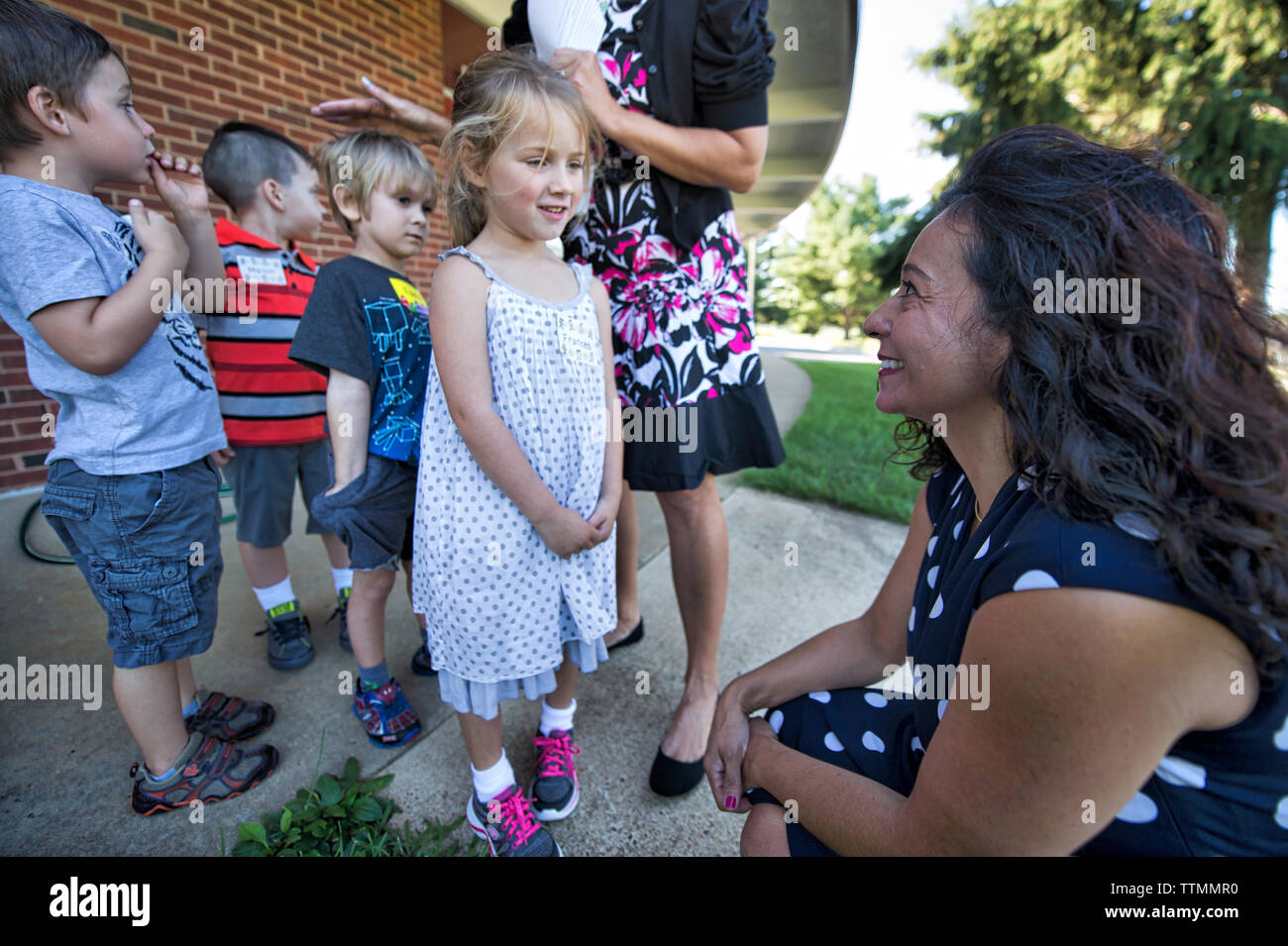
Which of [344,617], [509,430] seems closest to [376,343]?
[509,430]

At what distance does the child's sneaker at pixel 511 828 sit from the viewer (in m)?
1.50

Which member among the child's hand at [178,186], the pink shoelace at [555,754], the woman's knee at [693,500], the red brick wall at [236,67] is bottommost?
the pink shoelace at [555,754]

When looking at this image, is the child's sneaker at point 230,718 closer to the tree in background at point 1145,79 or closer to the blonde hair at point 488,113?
the blonde hair at point 488,113

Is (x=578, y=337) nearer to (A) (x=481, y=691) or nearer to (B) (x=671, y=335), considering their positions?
(B) (x=671, y=335)

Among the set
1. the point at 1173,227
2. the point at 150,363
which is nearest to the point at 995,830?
the point at 1173,227

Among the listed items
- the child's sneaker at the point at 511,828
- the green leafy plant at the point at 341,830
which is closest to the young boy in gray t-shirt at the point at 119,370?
the green leafy plant at the point at 341,830

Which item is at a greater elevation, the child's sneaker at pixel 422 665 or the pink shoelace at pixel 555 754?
the pink shoelace at pixel 555 754

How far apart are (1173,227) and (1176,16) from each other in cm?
1419

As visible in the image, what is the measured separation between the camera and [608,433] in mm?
1656

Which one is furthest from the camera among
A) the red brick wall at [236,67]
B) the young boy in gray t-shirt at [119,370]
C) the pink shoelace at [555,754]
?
the red brick wall at [236,67]

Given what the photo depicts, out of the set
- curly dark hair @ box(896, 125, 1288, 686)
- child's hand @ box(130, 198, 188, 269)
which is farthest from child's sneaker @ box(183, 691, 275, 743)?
curly dark hair @ box(896, 125, 1288, 686)

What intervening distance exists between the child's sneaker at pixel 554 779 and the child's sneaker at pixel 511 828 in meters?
0.08

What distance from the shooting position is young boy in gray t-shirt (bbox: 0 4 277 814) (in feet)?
4.56
